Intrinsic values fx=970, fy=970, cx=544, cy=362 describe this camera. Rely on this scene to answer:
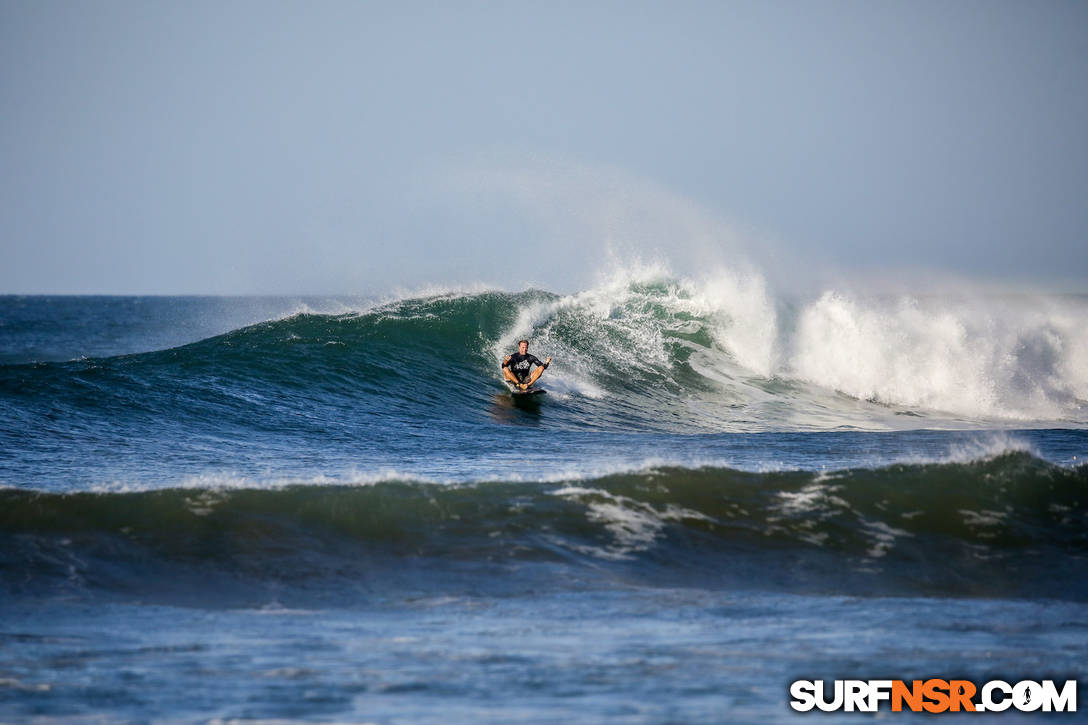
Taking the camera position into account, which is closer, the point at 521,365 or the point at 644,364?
the point at 521,365

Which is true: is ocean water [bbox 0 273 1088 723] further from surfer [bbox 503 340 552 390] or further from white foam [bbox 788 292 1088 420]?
white foam [bbox 788 292 1088 420]

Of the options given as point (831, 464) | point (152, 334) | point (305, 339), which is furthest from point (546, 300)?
point (152, 334)

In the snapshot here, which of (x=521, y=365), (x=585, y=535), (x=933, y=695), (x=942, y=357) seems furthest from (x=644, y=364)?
(x=933, y=695)

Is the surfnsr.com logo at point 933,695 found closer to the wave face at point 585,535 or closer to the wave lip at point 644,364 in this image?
the wave face at point 585,535

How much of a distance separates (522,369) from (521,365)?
0.08 metres

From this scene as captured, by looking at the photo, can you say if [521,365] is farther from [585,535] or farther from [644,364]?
[585,535]

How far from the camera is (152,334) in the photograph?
52.6 m

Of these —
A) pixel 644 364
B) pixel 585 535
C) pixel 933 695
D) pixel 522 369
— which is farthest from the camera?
pixel 644 364

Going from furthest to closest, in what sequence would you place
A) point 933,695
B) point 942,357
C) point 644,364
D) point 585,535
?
point 942,357 → point 644,364 → point 585,535 → point 933,695

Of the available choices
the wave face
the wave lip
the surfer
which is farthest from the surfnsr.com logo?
the surfer

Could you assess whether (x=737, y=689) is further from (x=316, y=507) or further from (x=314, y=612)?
(x=316, y=507)

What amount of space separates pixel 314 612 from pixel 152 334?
4992cm

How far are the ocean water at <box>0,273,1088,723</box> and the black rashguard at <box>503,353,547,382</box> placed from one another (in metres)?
0.69

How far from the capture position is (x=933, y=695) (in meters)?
4.99
